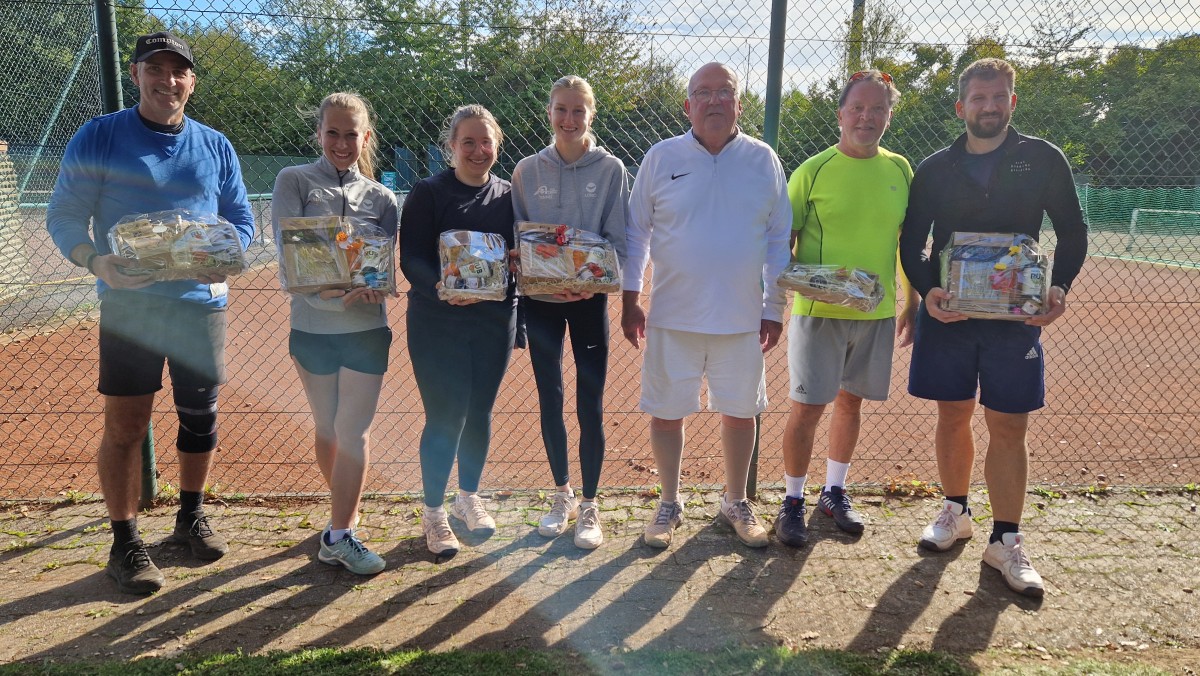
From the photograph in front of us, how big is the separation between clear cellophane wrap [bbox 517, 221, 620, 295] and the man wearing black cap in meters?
1.22

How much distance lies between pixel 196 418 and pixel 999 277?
11.6 ft

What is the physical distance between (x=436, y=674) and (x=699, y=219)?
2080 millimetres

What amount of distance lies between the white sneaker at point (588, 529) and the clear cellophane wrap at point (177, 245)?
74.5 inches

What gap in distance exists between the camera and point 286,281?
3.06 metres

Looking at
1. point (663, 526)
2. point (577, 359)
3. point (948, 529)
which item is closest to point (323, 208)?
point (577, 359)

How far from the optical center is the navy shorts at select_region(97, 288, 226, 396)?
310 cm

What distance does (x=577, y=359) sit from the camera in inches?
139

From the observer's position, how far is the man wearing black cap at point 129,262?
3021 millimetres

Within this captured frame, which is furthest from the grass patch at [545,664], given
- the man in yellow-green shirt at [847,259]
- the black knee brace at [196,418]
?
the black knee brace at [196,418]

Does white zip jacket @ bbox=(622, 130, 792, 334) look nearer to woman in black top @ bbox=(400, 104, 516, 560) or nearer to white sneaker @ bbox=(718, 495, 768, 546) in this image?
woman in black top @ bbox=(400, 104, 516, 560)

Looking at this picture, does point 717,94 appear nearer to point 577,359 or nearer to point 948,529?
point 577,359

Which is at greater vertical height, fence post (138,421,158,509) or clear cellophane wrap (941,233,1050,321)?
clear cellophane wrap (941,233,1050,321)

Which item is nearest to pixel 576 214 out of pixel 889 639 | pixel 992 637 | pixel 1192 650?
pixel 889 639

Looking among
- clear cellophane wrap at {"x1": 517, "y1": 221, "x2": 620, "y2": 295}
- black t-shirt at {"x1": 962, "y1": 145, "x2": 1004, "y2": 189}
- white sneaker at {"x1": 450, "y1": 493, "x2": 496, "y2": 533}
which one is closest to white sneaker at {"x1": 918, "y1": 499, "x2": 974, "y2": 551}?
black t-shirt at {"x1": 962, "y1": 145, "x2": 1004, "y2": 189}
